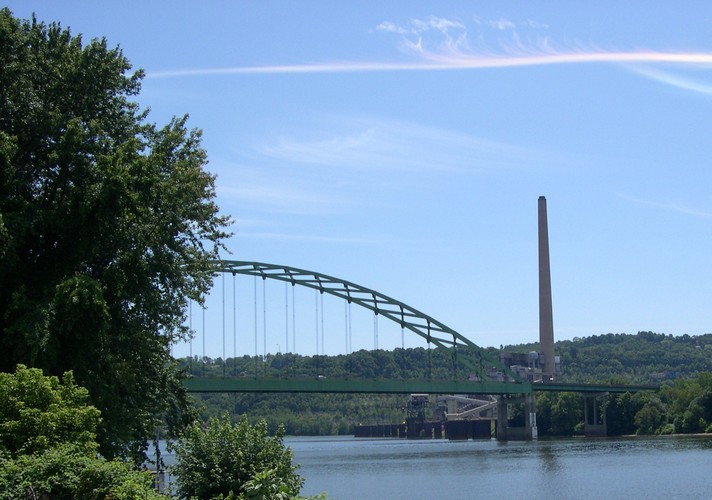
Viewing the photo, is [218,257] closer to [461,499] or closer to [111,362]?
[111,362]

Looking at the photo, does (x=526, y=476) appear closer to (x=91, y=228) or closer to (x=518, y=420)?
(x=91, y=228)

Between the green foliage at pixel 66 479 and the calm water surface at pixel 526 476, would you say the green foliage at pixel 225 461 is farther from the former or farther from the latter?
the calm water surface at pixel 526 476

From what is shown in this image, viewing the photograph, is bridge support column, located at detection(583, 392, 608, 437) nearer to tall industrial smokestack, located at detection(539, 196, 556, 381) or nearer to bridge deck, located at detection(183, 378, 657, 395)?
bridge deck, located at detection(183, 378, 657, 395)

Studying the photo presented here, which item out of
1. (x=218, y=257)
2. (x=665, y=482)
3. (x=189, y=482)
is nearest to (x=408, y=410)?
(x=665, y=482)

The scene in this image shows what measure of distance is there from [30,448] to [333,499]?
26.3 metres

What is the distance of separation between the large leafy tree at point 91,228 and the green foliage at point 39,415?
322 centimetres

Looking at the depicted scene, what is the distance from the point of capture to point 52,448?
20.6 metres

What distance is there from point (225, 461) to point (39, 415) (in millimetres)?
3917

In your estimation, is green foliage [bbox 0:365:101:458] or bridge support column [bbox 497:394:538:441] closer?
green foliage [bbox 0:365:101:458]

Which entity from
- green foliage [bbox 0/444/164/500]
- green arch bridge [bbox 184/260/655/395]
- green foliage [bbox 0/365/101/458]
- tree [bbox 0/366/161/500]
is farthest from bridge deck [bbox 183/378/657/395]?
green foliage [bbox 0/444/164/500]

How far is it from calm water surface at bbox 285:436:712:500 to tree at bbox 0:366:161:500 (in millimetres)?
25861

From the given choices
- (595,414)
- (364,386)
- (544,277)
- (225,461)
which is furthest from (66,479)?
(595,414)

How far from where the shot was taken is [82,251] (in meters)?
28.1

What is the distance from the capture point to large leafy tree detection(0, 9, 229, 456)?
2689 centimetres
